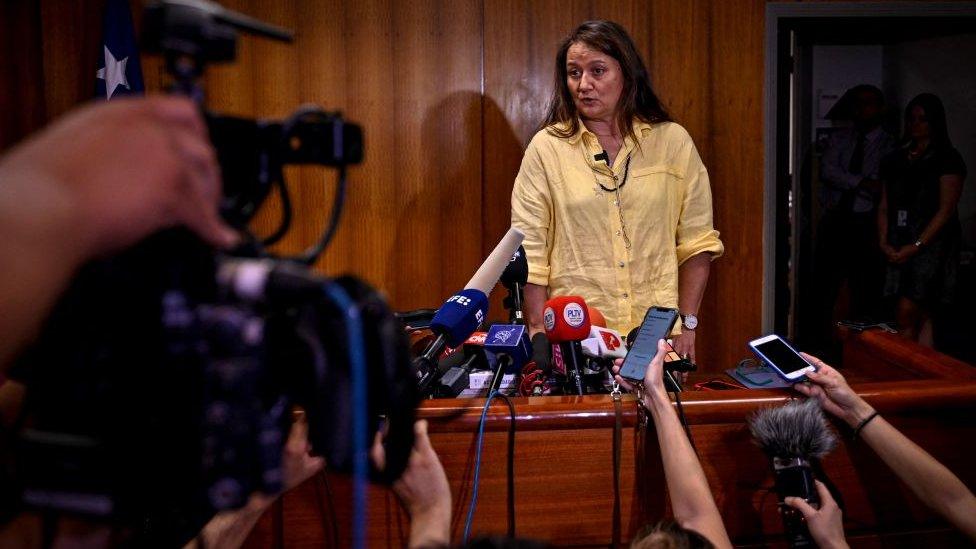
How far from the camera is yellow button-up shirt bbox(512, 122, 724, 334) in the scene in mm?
2383

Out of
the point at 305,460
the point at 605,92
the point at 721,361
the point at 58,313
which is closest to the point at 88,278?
the point at 58,313

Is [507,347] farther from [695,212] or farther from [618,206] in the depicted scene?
[695,212]

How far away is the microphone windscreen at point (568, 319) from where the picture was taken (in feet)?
5.14

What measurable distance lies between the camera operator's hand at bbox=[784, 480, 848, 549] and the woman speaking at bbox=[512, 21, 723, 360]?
983 mm

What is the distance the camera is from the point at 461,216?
336 centimetres

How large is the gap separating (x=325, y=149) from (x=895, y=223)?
3.77m

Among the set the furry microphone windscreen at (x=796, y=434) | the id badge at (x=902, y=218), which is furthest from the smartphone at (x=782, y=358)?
the id badge at (x=902, y=218)

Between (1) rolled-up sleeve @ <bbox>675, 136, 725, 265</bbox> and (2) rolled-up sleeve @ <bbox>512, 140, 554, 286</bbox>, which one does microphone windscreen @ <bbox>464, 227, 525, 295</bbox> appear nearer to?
(2) rolled-up sleeve @ <bbox>512, 140, 554, 286</bbox>

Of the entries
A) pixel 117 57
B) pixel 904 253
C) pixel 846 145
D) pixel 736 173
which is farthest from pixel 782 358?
pixel 846 145

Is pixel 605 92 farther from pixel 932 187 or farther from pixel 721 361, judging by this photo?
pixel 932 187

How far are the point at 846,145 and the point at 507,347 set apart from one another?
3.41 m

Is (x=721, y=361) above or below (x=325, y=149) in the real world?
below

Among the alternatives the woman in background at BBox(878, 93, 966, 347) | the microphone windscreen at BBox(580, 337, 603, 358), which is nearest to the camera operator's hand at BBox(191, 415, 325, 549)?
the microphone windscreen at BBox(580, 337, 603, 358)

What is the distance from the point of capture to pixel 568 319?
5.16ft
